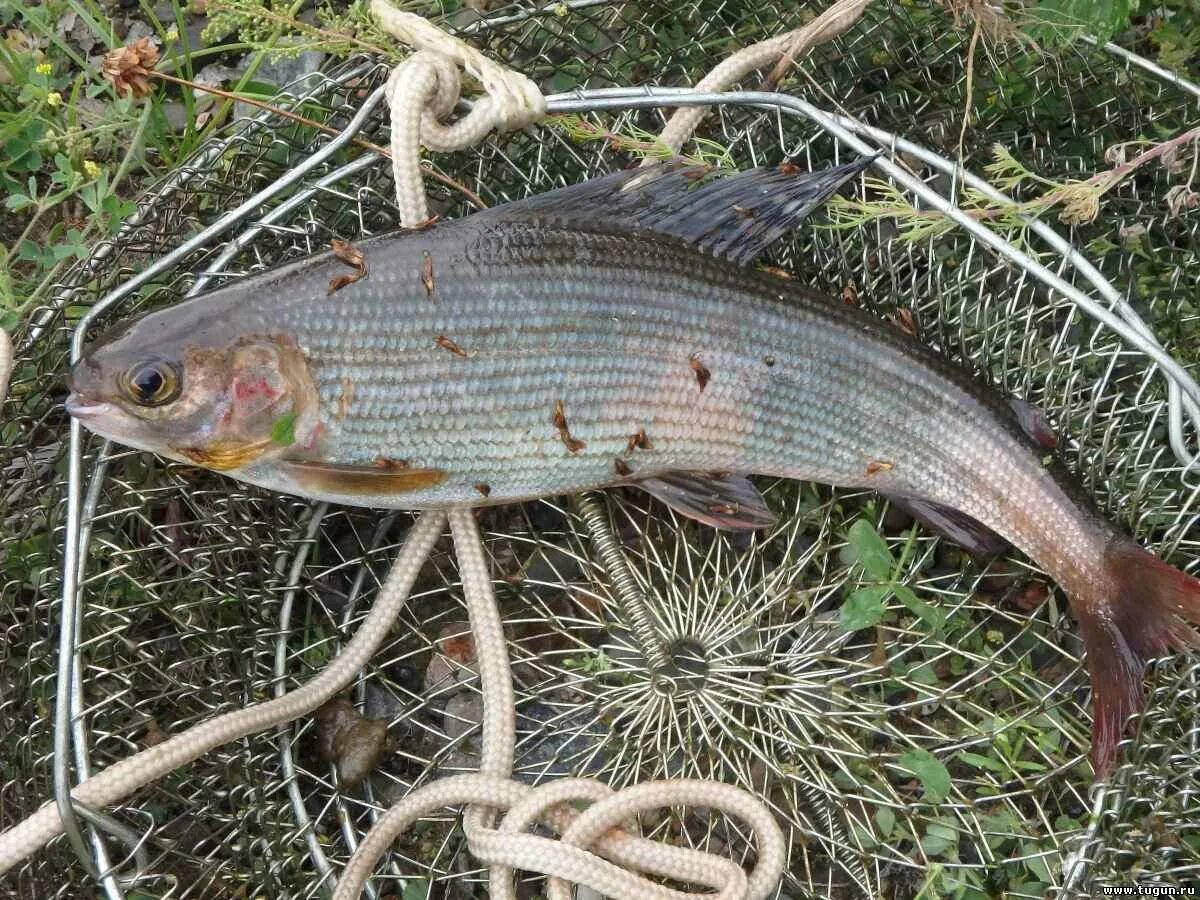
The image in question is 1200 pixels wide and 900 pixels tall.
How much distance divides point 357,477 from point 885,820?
1.66 m

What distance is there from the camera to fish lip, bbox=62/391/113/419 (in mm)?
2357

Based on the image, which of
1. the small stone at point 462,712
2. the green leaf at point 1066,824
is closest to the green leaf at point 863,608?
the green leaf at point 1066,824

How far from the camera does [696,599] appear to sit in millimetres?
2855

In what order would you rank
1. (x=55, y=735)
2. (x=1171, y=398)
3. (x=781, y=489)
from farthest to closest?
(x=781, y=489), (x=1171, y=398), (x=55, y=735)

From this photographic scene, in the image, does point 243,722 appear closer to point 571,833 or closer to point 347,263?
point 571,833

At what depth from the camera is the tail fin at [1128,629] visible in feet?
8.08

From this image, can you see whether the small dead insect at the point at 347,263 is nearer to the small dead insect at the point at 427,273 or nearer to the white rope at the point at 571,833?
the small dead insect at the point at 427,273

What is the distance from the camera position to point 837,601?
2973mm

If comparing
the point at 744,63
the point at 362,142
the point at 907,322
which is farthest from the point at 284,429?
the point at 907,322

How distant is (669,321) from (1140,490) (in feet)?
4.34

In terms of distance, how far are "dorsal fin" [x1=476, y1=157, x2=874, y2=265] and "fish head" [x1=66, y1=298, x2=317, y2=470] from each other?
67 cm

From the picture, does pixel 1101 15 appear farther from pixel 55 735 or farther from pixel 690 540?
pixel 55 735

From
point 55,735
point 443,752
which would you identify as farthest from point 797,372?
point 55,735

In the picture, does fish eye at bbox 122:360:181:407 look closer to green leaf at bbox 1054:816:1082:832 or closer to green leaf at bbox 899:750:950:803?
green leaf at bbox 899:750:950:803
